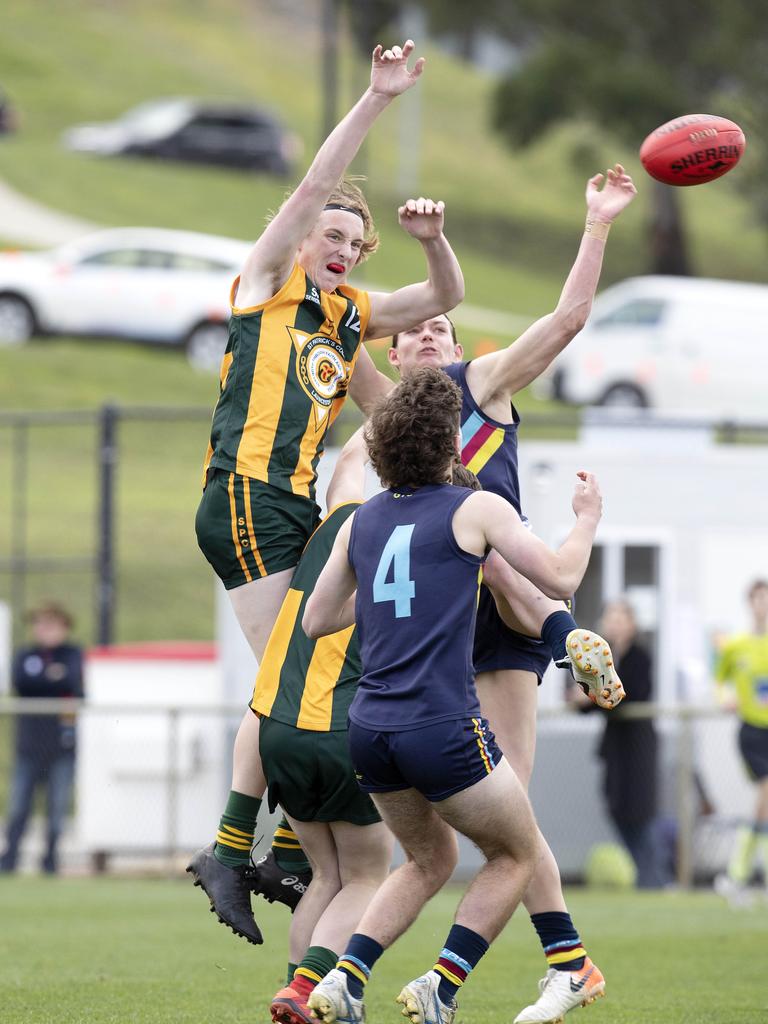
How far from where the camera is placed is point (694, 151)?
19.8ft

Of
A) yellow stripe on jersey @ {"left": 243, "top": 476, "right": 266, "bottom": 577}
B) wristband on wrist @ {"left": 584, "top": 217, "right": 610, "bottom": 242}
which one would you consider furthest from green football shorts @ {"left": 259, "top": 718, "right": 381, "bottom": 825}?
wristband on wrist @ {"left": 584, "top": 217, "right": 610, "bottom": 242}

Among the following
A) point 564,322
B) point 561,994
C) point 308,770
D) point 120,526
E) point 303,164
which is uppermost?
point 303,164

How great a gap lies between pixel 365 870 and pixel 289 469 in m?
1.27

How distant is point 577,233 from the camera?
161ft

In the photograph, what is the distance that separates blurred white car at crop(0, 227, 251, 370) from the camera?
26.6 m

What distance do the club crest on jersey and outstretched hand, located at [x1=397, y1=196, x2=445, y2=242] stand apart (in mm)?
432

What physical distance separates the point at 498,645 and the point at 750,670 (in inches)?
266

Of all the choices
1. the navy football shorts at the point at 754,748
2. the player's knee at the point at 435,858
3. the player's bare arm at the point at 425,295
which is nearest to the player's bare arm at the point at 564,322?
the player's bare arm at the point at 425,295

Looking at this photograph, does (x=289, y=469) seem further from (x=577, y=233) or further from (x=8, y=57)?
(x=8, y=57)

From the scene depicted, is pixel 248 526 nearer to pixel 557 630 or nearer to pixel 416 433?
pixel 416 433

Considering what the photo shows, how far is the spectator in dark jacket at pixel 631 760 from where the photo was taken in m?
12.6

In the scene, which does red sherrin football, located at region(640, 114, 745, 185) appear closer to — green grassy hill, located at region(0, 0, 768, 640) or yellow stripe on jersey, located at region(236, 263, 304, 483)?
yellow stripe on jersey, located at region(236, 263, 304, 483)

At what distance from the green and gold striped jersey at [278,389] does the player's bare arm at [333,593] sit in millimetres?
399

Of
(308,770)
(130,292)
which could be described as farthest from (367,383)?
(130,292)
